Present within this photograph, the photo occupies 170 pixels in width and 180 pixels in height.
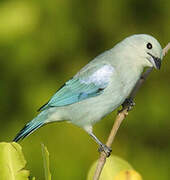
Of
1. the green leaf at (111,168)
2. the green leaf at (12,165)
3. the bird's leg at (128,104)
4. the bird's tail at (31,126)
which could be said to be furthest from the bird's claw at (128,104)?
the green leaf at (12,165)

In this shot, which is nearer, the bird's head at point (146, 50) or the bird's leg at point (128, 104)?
the bird's head at point (146, 50)

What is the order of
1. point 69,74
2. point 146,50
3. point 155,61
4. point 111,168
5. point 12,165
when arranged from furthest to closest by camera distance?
point 69,74 → point 146,50 → point 155,61 → point 111,168 → point 12,165

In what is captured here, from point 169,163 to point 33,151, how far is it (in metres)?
1.03

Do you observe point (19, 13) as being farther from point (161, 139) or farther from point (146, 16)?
point (161, 139)

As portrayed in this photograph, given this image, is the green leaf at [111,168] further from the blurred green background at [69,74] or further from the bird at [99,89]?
the blurred green background at [69,74]

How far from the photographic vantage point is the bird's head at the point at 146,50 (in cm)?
286

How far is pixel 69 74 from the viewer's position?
142 inches

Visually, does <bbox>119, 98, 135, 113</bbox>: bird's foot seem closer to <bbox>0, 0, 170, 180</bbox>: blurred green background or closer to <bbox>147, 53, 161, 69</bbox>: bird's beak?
<bbox>0, 0, 170, 180</bbox>: blurred green background

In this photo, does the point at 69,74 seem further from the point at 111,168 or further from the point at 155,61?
the point at 111,168

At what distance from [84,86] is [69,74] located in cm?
34

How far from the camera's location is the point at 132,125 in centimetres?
352

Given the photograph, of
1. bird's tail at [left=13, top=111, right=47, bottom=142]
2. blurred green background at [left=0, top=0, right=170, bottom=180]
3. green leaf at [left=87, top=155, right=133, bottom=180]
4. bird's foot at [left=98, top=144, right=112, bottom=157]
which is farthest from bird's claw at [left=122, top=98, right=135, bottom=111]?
green leaf at [left=87, top=155, right=133, bottom=180]

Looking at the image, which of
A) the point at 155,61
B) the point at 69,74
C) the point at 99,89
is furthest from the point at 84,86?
the point at 155,61

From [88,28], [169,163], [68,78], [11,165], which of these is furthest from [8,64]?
[11,165]
